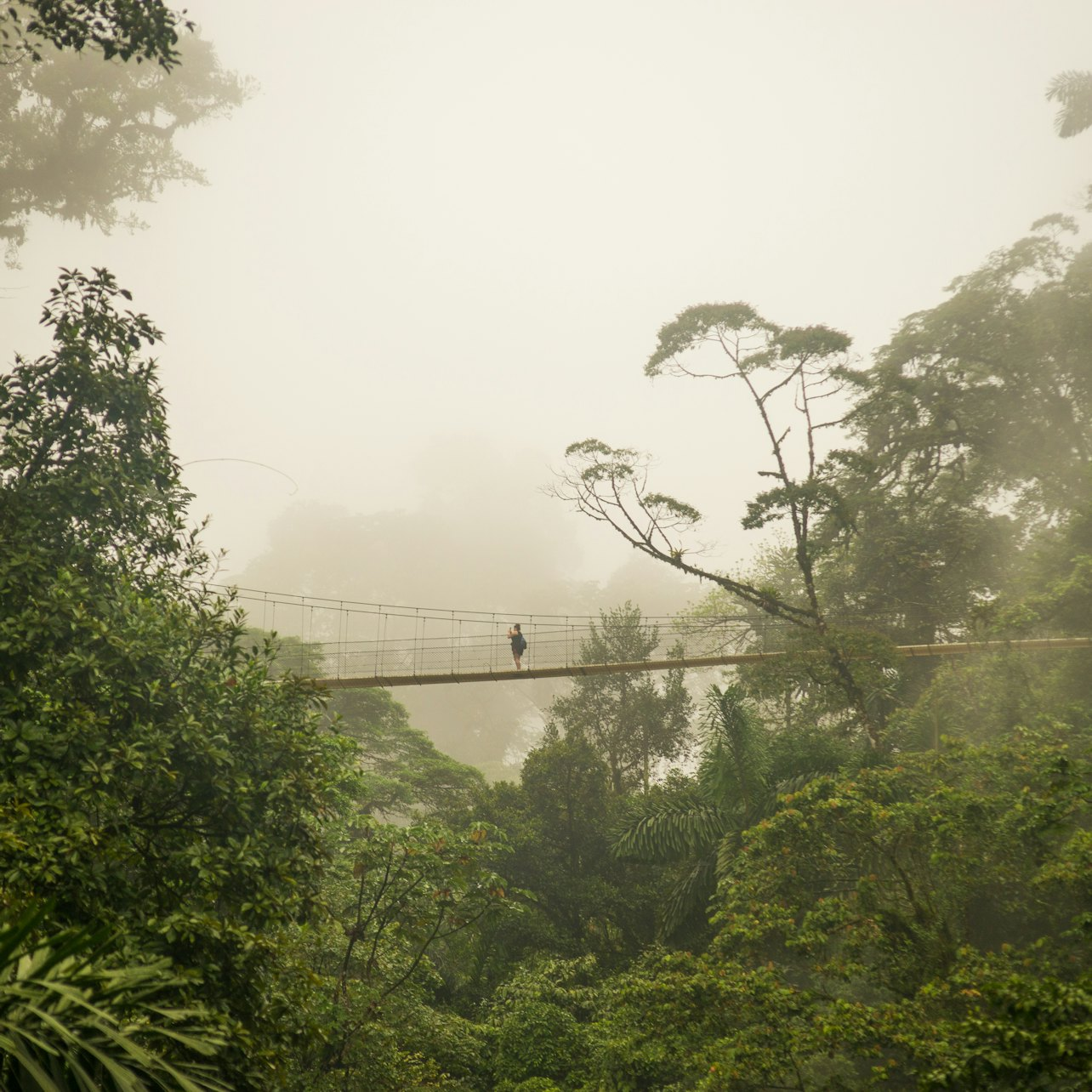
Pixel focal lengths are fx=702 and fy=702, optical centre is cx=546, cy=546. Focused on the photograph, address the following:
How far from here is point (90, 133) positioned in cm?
1778

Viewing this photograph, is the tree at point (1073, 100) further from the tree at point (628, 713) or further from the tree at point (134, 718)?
the tree at point (134, 718)

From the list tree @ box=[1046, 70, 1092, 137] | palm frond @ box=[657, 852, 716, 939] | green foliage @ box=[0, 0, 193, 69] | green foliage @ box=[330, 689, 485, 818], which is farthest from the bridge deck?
tree @ box=[1046, 70, 1092, 137]

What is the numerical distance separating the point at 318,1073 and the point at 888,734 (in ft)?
32.0

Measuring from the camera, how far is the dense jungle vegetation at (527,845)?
3.51 meters

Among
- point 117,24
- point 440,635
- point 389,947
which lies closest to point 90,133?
point 117,24

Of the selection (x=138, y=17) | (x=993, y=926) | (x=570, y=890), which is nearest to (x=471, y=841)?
(x=570, y=890)

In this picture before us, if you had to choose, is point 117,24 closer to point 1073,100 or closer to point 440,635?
point 1073,100

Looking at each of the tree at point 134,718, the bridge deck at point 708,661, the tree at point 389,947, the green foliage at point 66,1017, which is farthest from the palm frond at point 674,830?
the green foliage at point 66,1017

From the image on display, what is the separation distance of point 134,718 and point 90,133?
19.8 m

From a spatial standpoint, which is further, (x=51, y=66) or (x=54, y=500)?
(x=51, y=66)

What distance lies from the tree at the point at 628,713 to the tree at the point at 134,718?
1281cm

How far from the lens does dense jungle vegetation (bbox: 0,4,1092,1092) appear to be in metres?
3.51

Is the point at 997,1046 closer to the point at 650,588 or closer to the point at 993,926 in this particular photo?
the point at 993,926

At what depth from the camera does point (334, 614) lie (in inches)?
1809
